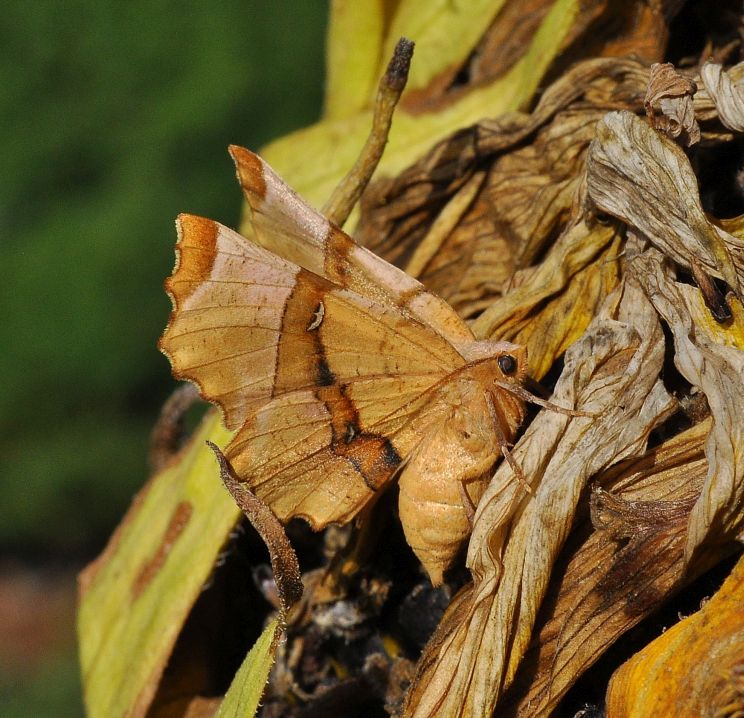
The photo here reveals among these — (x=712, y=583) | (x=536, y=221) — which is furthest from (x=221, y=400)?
(x=712, y=583)

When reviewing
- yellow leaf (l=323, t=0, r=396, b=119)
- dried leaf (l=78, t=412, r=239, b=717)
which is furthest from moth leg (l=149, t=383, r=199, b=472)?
yellow leaf (l=323, t=0, r=396, b=119)

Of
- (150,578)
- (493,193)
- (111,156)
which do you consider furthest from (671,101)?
(111,156)

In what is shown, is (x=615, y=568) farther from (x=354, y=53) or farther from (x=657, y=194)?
(x=354, y=53)

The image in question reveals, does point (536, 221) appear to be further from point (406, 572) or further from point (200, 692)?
point (200, 692)

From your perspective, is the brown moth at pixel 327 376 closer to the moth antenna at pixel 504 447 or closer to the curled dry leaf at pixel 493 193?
the moth antenna at pixel 504 447

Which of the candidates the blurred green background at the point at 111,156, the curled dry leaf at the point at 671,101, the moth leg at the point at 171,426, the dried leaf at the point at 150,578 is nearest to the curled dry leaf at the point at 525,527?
the curled dry leaf at the point at 671,101

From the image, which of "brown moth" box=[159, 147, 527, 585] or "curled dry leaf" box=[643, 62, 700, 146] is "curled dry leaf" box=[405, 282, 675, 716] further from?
"curled dry leaf" box=[643, 62, 700, 146]
